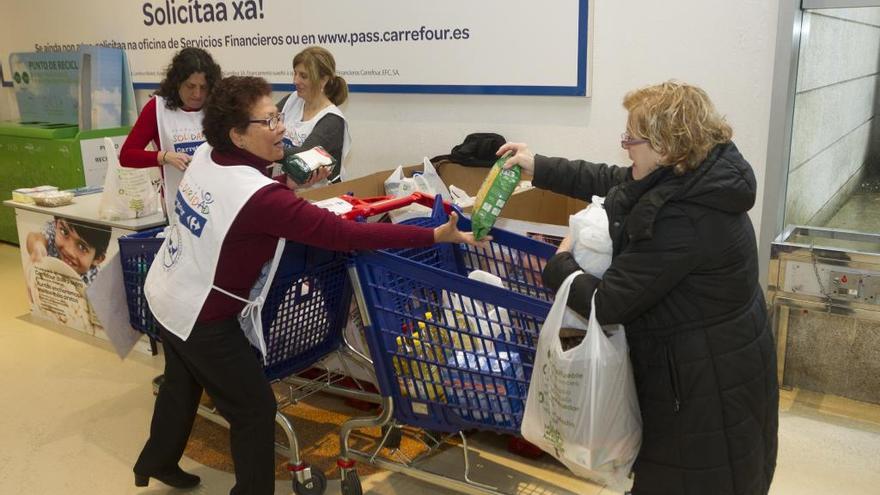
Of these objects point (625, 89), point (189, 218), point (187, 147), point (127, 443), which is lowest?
point (127, 443)

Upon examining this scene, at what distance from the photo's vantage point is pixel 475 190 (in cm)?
377

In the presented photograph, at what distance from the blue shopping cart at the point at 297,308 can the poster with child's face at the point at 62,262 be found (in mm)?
1195

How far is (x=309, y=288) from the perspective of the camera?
2514 millimetres

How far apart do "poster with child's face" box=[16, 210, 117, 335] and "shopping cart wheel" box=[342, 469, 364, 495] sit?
2015 millimetres

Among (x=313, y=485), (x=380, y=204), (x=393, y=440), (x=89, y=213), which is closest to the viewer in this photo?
(x=380, y=204)

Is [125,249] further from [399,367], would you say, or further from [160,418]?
[399,367]

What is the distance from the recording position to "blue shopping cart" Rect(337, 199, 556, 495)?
208 cm

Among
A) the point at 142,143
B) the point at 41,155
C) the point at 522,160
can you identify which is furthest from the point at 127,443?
the point at 41,155

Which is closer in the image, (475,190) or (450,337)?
(450,337)

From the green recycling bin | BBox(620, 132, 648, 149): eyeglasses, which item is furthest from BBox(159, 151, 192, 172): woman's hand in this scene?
the green recycling bin

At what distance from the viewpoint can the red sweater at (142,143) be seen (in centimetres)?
336

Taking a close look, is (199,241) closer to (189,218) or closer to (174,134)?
(189,218)

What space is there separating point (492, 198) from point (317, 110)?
155 cm

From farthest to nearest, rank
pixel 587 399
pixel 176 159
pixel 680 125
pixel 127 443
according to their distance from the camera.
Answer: pixel 176 159
pixel 127 443
pixel 587 399
pixel 680 125
